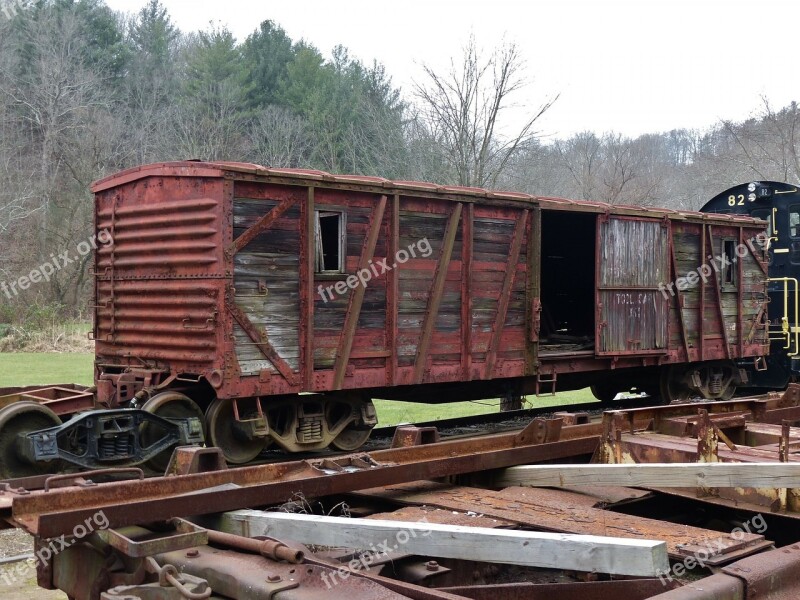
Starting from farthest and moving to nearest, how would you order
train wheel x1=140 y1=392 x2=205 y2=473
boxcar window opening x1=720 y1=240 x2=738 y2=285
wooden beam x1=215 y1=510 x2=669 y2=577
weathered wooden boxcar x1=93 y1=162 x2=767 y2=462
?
boxcar window opening x1=720 y1=240 x2=738 y2=285 → weathered wooden boxcar x1=93 y1=162 x2=767 y2=462 → train wheel x1=140 y1=392 x2=205 y2=473 → wooden beam x1=215 y1=510 x2=669 y2=577

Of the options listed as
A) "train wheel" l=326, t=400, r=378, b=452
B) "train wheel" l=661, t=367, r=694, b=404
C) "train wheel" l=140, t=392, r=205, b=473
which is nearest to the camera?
"train wheel" l=140, t=392, r=205, b=473

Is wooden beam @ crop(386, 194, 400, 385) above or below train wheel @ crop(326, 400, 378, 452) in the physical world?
above

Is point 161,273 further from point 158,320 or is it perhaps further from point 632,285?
point 632,285

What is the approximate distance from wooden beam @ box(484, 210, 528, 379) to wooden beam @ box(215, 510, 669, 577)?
676 centimetres

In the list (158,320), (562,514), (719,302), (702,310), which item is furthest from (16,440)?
(719,302)

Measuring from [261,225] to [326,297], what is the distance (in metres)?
1.11

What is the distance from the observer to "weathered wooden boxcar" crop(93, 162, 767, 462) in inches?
317

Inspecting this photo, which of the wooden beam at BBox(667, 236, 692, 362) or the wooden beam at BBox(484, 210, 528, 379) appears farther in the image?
the wooden beam at BBox(667, 236, 692, 362)

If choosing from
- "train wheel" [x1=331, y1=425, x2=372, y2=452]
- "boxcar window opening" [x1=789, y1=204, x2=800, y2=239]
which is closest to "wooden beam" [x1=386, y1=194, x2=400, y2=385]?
"train wheel" [x1=331, y1=425, x2=372, y2=452]

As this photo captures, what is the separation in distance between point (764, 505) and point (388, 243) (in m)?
5.74

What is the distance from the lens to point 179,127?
39.1 m

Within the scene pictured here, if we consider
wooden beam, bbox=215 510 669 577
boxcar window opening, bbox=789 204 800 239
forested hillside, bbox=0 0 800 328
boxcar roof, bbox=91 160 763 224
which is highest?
forested hillside, bbox=0 0 800 328

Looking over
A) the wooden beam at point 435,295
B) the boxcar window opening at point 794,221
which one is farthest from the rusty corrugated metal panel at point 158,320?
the boxcar window opening at point 794,221

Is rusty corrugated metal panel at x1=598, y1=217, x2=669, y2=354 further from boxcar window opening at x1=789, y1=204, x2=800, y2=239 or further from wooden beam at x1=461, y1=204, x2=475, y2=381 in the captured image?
boxcar window opening at x1=789, y1=204, x2=800, y2=239
